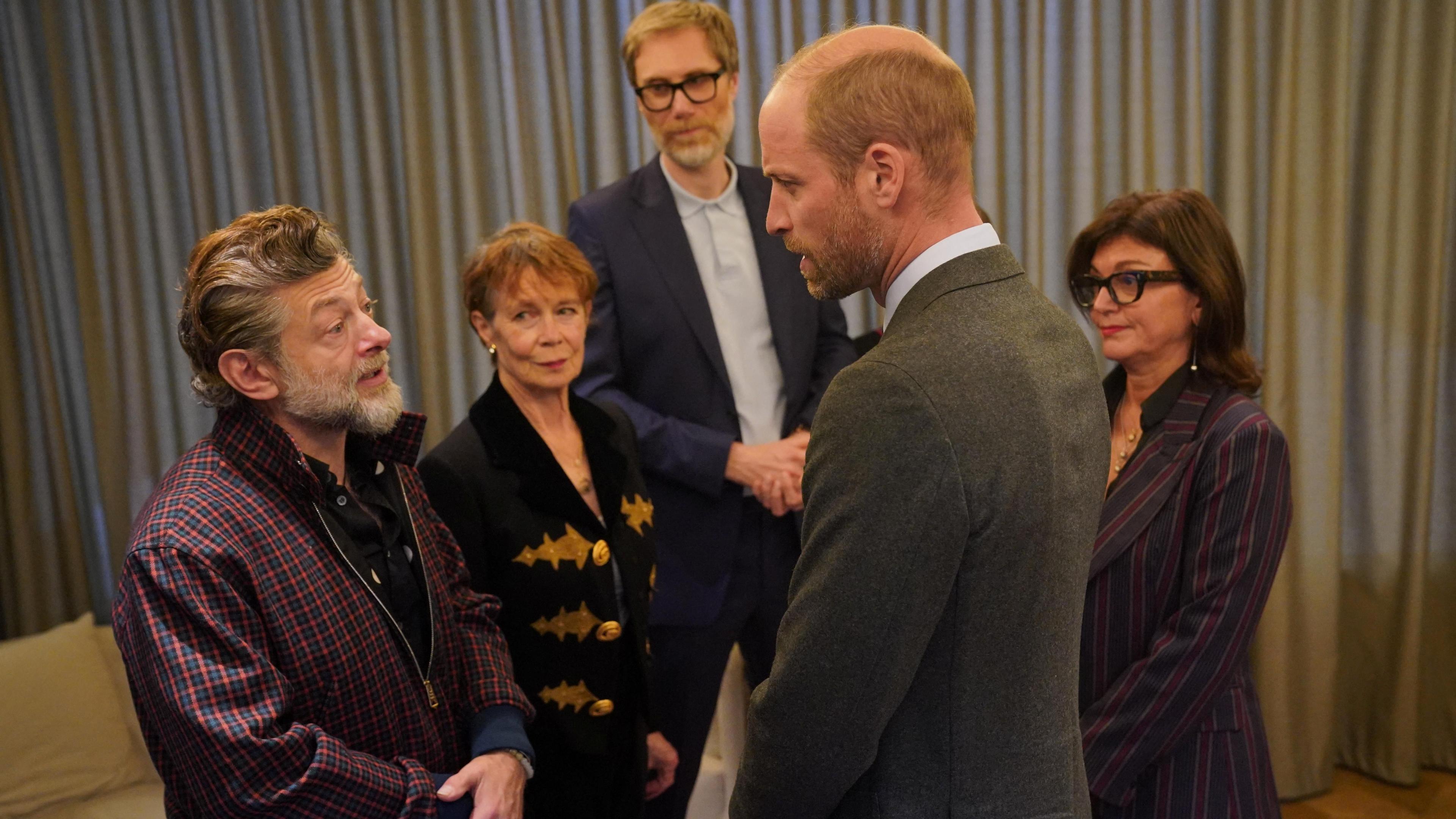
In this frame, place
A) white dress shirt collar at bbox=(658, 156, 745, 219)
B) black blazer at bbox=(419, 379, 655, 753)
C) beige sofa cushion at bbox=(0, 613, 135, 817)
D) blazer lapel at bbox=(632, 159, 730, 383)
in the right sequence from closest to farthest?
black blazer at bbox=(419, 379, 655, 753)
blazer lapel at bbox=(632, 159, 730, 383)
white dress shirt collar at bbox=(658, 156, 745, 219)
beige sofa cushion at bbox=(0, 613, 135, 817)

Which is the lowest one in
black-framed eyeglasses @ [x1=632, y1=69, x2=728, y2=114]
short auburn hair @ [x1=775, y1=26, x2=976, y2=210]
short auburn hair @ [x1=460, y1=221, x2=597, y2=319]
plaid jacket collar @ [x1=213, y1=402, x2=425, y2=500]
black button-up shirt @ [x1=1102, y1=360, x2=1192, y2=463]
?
black button-up shirt @ [x1=1102, y1=360, x2=1192, y2=463]

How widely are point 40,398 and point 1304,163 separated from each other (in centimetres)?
374

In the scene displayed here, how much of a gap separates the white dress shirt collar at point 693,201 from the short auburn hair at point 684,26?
0.74ft

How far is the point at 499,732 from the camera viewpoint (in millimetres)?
1628

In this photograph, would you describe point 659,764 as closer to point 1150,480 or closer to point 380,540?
point 380,540

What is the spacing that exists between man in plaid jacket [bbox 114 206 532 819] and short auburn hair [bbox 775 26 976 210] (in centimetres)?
78

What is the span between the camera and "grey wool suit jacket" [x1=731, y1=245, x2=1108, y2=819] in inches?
41.4

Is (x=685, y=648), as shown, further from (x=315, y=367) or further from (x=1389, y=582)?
(x=1389, y=582)

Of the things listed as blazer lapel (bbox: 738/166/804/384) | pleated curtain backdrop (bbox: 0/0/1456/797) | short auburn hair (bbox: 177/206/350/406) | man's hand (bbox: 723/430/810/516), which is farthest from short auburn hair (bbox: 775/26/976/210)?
pleated curtain backdrop (bbox: 0/0/1456/797)

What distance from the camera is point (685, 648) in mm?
2359

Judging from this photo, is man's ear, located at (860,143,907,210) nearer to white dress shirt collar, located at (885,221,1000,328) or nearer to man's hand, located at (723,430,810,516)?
white dress shirt collar, located at (885,221,1000,328)

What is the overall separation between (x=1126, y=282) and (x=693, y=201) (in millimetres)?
959

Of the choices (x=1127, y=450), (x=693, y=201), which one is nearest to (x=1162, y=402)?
(x=1127, y=450)

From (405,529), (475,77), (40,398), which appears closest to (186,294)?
(405,529)
